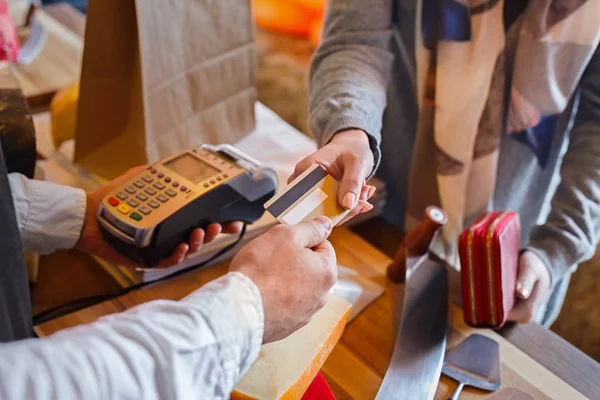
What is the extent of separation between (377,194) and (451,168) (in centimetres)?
10

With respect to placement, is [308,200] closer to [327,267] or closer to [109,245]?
[327,267]

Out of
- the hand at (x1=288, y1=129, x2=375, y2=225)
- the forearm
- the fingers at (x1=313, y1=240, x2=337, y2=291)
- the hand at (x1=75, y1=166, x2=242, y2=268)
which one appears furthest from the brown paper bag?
the forearm

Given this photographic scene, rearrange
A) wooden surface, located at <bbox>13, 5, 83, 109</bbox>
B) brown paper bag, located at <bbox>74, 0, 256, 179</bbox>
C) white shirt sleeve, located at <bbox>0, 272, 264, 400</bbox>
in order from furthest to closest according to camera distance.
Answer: wooden surface, located at <bbox>13, 5, 83, 109</bbox> < brown paper bag, located at <bbox>74, 0, 256, 179</bbox> < white shirt sleeve, located at <bbox>0, 272, 264, 400</bbox>

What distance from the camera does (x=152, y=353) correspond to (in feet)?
0.99

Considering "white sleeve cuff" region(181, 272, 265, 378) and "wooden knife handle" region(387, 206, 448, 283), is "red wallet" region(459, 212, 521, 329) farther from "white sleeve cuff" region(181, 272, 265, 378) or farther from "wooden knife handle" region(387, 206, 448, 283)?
"white sleeve cuff" region(181, 272, 265, 378)

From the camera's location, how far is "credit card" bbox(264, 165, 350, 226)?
43cm

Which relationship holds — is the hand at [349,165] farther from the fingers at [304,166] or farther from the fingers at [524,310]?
the fingers at [524,310]

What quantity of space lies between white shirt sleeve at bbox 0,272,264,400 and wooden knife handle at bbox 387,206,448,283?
0.26 m

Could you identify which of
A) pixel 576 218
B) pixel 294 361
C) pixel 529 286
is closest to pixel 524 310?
pixel 529 286

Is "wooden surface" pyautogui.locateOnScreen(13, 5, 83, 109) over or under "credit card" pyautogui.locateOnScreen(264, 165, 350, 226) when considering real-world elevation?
under

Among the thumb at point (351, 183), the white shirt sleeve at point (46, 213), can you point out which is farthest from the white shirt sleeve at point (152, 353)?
the white shirt sleeve at point (46, 213)

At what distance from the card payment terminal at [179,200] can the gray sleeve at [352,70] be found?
0.10 meters

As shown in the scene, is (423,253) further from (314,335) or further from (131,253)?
(131,253)

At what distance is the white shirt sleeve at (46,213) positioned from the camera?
1.69 feet
